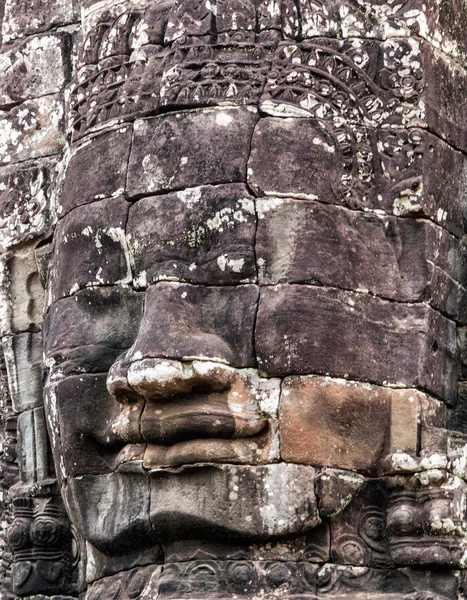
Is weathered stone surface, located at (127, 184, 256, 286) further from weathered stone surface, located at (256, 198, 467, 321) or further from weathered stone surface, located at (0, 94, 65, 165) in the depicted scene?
weathered stone surface, located at (0, 94, 65, 165)

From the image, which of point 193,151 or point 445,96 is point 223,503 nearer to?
point 193,151

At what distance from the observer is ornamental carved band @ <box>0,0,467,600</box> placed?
434 inches

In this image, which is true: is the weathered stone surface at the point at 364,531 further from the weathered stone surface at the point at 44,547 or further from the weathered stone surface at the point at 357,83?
the weathered stone surface at the point at 357,83

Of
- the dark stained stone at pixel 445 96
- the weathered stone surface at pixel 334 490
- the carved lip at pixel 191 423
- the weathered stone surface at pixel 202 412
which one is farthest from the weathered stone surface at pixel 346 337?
the dark stained stone at pixel 445 96

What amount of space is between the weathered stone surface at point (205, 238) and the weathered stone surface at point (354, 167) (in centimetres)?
16

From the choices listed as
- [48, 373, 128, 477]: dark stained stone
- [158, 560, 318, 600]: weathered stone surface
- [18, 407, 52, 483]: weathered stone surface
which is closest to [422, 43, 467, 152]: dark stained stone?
[48, 373, 128, 477]: dark stained stone

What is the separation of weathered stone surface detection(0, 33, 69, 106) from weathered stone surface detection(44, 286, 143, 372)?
1571 mm

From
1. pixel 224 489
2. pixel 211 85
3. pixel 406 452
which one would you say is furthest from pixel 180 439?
pixel 211 85

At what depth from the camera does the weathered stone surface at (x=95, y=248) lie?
37.9 ft

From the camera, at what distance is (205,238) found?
11.3 m

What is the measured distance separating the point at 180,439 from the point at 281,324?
2.44ft

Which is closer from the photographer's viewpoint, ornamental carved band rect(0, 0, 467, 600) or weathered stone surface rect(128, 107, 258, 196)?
ornamental carved band rect(0, 0, 467, 600)

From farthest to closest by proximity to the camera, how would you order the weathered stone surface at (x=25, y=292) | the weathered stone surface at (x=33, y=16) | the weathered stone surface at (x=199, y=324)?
the weathered stone surface at (x=33, y=16) < the weathered stone surface at (x=25, y=292) < the weathered stone surface at (x=199, y=324)

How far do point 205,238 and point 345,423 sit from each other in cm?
115
